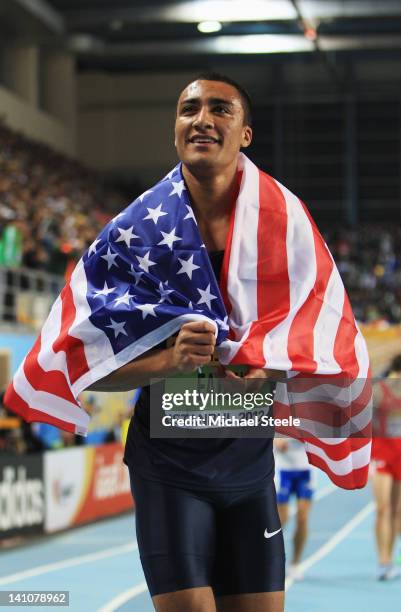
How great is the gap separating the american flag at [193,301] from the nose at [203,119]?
21 centimetres

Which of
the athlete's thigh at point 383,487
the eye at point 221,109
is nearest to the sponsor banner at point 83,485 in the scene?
the athlete's thigh at point 383,487

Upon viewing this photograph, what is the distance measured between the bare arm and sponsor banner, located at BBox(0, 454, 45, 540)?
8595mm

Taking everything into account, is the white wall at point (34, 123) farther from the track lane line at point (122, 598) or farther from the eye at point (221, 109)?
the eye at point (221, 109)

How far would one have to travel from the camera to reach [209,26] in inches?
1265

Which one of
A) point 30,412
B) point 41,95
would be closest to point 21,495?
point 30,412

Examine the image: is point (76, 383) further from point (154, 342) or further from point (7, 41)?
point (7, 41)

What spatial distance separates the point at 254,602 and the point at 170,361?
772mm

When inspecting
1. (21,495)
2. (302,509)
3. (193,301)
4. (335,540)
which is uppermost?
(193,301)

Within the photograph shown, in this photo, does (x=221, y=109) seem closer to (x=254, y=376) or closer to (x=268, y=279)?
(x=268, y=279)

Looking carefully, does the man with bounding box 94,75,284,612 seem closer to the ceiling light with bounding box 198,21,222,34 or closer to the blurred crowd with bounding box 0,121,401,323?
the blurred crowd with bounding box 0,121,401,323

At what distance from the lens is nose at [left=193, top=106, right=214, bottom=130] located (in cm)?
363

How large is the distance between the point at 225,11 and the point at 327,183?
985 cm

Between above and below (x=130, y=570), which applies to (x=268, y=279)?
above

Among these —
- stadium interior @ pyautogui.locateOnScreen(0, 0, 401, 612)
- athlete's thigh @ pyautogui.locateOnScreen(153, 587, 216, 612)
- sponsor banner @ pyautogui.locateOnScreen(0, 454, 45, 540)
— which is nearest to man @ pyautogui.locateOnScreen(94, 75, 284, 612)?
athlete's thigh @ pyautogui.locateOnScreen(153, 587, 216, 612)
